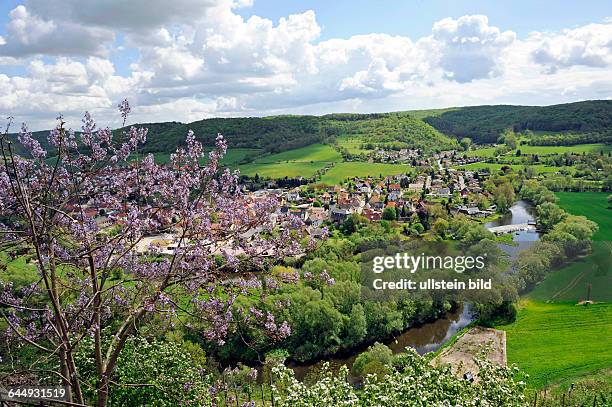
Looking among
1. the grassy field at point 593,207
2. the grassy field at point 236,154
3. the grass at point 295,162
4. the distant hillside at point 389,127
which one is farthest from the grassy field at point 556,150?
the grassy field at point 236,154

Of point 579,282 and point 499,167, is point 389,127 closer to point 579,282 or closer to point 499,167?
point 499,167

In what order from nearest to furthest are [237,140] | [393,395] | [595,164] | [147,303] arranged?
[147,303]
[393,395]
[595,164]
[237,140]

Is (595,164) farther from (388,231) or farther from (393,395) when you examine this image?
(393,395)

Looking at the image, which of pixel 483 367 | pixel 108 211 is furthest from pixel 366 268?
pixel 108 211

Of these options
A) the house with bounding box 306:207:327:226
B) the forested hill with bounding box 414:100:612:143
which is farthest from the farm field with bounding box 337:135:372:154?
the house with bounding box 306:207:327:226

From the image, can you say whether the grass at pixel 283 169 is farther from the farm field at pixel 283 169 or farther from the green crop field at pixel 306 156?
the green crop field at pixel 306 156

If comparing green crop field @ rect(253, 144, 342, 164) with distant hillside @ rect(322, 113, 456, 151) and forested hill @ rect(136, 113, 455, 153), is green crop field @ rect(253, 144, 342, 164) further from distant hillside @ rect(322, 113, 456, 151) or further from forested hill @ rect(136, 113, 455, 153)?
distant hillside @ rect(322, 113, 456, 151)

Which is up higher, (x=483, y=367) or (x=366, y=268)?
(x=483, y=367)
